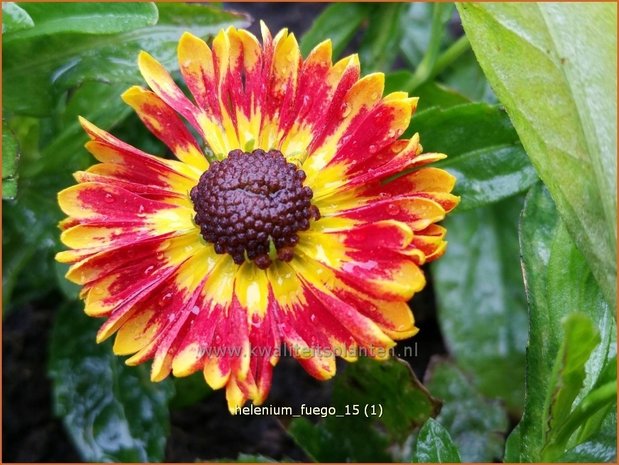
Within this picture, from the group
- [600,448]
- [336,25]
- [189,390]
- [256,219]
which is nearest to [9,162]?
[256,219]

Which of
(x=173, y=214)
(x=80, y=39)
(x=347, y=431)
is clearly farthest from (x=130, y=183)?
(x=347, y=431)

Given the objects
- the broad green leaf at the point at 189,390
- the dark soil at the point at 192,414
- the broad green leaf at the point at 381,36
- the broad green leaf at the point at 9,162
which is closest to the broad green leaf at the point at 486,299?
the dark soil at the point at 192,414

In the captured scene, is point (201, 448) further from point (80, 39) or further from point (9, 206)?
point (80, 39)

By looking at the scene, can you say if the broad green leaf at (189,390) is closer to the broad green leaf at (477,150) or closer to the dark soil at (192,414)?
the dark soil at (192,414)

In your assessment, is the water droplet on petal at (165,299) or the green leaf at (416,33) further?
the green leaf at (416,33)

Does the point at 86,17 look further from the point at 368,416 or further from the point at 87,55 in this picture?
the point at 368,416

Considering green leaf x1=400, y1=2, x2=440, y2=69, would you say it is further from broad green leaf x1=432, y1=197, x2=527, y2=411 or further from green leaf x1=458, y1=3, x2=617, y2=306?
green leaf x1=458, y1=3, x2=617, y2=306
